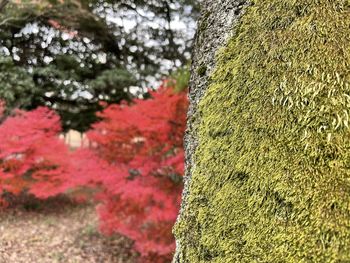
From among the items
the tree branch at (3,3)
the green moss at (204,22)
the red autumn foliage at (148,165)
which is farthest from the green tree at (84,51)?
the green moss at (204,22)

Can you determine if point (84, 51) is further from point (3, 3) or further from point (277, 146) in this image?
point (277, 146)

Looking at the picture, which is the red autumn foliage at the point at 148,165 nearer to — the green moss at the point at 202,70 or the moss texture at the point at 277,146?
the green moss at the point at 202,70

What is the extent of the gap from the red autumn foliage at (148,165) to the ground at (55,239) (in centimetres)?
55

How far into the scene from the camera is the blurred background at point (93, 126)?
13.6ft

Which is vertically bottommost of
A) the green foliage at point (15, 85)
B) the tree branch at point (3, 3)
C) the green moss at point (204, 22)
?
the green foliage at point (15, 85)

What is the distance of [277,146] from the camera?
981 millimetres

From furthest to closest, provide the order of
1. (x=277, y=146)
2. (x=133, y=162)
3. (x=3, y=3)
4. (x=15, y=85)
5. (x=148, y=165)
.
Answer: (x=15, y=85) → (x=3, y=3) → (x=133, y=162) → (x=148, y=165) → (x=277, y=146)

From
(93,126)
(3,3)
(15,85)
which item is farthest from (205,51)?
(15,85)

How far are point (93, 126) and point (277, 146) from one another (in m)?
4.21

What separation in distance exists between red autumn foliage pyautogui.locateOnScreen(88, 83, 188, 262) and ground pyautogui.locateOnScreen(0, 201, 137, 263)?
546mm

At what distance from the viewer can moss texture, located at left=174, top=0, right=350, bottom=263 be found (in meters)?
0.87

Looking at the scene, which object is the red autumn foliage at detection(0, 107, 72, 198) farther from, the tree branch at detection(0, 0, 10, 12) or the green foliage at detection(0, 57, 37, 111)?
the tree branch at detection(0, 0, 10, 12)

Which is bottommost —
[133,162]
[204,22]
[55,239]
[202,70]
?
[55,239]

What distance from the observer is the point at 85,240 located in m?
5.43
